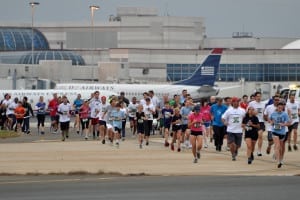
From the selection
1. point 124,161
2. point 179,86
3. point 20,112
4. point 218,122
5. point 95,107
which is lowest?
point 124,161

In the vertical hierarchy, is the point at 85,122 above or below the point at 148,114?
below

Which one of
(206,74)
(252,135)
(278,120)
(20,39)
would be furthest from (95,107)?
(20,39)

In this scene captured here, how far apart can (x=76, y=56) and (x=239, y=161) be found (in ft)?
285

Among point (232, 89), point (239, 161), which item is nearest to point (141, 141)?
point (239, 161)

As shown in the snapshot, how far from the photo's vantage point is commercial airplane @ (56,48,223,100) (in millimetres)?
71500

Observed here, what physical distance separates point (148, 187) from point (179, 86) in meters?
55.3

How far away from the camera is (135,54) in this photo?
113812mm

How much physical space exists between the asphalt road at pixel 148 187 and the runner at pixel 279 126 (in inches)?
127

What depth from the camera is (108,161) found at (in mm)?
27625

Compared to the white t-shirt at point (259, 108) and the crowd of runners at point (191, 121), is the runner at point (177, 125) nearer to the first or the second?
the crowd of runners at point (191, 121)

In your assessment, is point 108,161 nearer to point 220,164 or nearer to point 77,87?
point 220,164

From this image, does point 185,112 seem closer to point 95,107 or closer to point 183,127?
point 183,127

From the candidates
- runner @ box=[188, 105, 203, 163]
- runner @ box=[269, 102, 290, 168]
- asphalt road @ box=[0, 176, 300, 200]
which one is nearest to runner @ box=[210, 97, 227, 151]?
runner @ box=[188, 105, 203, 163]

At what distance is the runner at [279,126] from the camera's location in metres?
25.8
